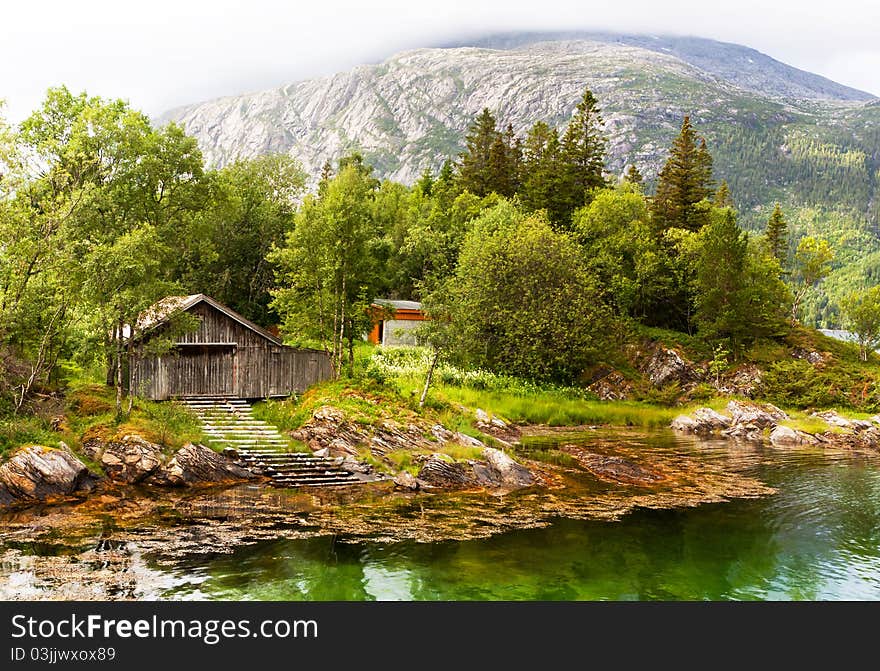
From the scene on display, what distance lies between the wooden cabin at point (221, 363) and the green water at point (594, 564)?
1943cm

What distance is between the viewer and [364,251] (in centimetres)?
4362

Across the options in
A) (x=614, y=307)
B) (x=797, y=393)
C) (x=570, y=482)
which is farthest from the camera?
(x=614, y=307)

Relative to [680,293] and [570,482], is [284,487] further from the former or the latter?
[680,293]

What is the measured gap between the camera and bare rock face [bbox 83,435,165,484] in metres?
27.7

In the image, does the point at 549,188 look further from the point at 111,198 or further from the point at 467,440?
the point at 111,198

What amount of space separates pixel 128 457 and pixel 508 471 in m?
15.5

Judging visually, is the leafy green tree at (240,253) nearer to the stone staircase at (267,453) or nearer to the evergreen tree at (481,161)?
the stone staircase at (267,453)

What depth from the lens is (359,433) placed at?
33750 mm

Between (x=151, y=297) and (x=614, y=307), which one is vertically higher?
(x=151, y=297)

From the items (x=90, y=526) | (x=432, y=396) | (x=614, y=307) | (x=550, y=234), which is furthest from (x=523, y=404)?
(x=90, y=526)

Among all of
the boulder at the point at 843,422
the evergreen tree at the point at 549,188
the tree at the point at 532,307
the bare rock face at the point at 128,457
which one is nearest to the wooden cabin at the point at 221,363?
the bare rock face at the point at 128,457

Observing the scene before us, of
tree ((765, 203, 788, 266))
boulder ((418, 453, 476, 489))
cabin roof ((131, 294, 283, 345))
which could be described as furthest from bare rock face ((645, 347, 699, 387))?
tree ((765, 203, 788, 266))

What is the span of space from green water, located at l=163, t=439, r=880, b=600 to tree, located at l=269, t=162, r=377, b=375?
21.6m

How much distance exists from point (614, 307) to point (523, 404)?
2373cm
